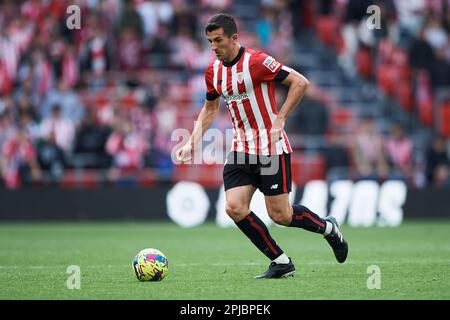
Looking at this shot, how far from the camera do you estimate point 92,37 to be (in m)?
20.9

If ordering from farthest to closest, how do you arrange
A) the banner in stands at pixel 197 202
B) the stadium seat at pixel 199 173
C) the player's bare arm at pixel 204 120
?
1. the stadium seat at pixel 199 173
2. the banner in stands at pixel 197 202
3. the player's bare arm at pixel 204 120

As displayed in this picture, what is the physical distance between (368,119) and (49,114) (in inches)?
278

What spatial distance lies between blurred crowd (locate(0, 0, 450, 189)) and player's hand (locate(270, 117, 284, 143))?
1049cm

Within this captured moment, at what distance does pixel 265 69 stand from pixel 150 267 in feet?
7.27

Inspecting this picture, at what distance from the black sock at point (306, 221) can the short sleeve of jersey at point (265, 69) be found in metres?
1.36

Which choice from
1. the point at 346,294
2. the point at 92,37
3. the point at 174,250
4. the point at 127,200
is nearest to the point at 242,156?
the point at 346,294

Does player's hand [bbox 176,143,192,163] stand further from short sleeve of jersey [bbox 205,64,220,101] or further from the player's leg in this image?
the player's leg

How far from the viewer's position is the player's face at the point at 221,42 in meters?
9.14

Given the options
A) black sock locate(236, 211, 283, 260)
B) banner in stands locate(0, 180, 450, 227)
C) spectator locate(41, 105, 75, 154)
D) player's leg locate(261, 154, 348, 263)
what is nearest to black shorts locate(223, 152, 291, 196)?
player's leg locate(261, 154, 348, 263)

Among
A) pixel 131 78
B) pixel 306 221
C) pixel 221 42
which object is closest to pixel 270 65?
pixel 221 42

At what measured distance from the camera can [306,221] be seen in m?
9.61

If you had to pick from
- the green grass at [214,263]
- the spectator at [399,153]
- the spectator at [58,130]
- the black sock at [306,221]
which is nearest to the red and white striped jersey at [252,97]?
the black sock at [306,221]

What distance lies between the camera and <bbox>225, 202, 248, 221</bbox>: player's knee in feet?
30.4

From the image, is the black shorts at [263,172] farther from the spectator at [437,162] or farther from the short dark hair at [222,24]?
the spectator at [437,162]
